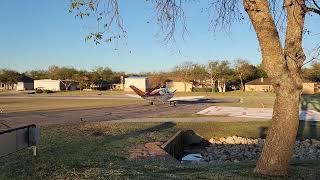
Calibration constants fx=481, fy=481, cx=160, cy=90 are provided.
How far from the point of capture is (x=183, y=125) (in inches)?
978

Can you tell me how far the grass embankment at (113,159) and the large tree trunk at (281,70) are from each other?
1.52 feet

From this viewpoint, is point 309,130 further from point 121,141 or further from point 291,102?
point 291,102

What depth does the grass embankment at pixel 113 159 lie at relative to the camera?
8523mm

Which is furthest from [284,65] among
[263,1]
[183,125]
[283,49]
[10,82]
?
[10,82]

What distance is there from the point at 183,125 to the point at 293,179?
1675 centimetres

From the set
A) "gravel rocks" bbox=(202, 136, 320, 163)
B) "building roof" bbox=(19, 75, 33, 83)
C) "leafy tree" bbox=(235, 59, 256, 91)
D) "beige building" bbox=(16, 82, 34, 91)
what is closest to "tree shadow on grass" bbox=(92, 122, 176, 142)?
"gravel rocks" bbox=(202, 136, 320, 163)

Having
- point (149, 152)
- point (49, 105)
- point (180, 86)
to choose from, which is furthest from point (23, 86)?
point (149, 152)

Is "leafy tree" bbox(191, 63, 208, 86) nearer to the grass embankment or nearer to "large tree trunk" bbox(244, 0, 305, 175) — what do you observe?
the grass embankment

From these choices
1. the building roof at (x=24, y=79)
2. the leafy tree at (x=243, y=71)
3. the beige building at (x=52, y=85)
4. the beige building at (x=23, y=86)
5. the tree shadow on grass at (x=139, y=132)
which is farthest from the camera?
the building roof at (x=24, y=79)

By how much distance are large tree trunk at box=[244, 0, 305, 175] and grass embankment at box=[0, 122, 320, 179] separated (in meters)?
0.46

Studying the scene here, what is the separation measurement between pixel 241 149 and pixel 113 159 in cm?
919

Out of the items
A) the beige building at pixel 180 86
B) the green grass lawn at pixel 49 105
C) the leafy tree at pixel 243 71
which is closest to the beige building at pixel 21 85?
the beige building at pixel 180 86

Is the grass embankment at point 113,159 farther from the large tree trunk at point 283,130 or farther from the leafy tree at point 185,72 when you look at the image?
the leafy tree at point 185,72

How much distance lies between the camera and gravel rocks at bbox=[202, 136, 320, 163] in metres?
18.3
